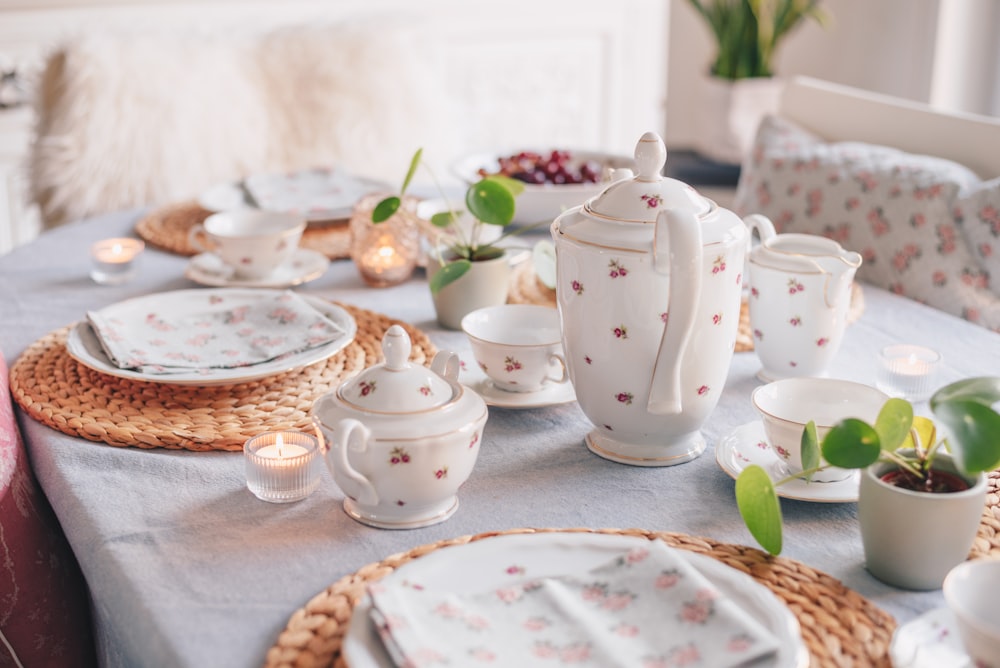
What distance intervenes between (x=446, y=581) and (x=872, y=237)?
42.3 inches

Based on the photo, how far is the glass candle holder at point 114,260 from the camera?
146 centimetres

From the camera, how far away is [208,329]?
1.20 m

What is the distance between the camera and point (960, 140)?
1618mm

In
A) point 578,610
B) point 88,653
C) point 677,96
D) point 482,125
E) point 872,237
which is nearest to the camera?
point 578,610

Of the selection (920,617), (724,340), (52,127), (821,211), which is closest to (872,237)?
(821,211)

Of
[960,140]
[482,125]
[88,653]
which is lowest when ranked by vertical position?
[88,653]

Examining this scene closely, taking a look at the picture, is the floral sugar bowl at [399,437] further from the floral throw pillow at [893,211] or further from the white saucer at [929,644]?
the floral throw pillow at [893,211]

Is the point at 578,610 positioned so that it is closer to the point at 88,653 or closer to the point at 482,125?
the point at 88,653

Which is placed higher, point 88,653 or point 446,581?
point 446,581

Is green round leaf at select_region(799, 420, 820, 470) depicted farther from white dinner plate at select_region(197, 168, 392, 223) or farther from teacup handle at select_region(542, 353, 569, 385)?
white dinner plate at select_region(197, 168, 392, 223)

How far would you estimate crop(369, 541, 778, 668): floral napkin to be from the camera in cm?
62

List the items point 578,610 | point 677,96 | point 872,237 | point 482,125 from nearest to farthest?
point 578,610, point 872,237, point 482,125, point 677,96

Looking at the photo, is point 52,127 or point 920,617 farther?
point 52,127

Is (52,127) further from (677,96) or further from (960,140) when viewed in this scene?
(677,96)
